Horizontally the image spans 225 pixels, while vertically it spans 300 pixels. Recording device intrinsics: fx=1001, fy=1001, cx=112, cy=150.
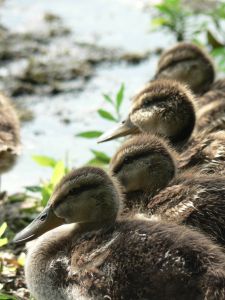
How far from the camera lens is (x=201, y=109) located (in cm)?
612

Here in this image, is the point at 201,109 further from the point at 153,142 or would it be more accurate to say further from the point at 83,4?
the point at 83,4

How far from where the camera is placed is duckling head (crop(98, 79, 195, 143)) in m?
5.67

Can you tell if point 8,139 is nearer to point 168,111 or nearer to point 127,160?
point 168,111

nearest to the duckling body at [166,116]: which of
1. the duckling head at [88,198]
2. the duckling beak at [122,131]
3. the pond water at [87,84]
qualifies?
the duckling beak at [122,131]

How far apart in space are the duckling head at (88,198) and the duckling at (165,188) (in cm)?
21

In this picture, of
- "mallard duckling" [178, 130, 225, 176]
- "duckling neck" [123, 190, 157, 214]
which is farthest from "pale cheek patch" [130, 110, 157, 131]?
"duckling neck" [123, 190, 157, 214]

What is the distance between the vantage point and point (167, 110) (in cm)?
567

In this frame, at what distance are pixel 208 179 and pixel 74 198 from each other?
62 centimetres

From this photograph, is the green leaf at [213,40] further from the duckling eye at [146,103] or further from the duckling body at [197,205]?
the duckling body at [197,205]

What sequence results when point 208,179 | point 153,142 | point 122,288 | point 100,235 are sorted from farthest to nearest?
point 153,142 < point 208,179 < point 100,235 < point 122,288

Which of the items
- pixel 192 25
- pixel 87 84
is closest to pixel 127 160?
pixel 87 84

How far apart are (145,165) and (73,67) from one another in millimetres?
3313

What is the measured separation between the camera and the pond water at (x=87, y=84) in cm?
678

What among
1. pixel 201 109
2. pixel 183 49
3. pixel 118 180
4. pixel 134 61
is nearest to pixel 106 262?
pixel 118 180
